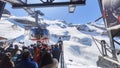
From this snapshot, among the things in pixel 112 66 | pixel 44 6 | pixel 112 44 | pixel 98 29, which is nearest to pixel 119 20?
pixel 112 66

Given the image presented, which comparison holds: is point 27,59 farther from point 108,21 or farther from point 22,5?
point 22,5

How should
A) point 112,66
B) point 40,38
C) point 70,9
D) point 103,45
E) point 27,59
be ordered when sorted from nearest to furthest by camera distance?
1. point 27,59
2. point 112,66
3. point 103,45
4. point 70,9
5. point 40,38

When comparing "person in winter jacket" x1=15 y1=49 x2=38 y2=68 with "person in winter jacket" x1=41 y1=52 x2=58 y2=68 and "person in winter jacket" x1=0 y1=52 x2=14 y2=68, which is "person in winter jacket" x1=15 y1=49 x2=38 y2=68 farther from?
"person in winter jacket" x1=0 y1=52 x2=14 y2=68

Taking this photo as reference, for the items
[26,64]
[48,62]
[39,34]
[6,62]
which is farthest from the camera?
[39,34]

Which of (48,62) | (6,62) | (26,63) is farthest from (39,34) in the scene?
(26,63)

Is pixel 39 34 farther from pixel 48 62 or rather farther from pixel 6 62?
pixel 48 62

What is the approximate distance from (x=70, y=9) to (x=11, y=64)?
32.9 feet

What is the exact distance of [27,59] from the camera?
7.40 metres

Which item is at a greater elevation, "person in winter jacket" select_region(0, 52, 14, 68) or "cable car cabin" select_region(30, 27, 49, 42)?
"person in winter jacket" select_region(0, 52, 14, 68)

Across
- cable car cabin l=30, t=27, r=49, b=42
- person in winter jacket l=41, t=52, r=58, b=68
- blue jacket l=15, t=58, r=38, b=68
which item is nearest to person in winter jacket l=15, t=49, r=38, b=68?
blue jacket l=15, t=58, r=38, b=68

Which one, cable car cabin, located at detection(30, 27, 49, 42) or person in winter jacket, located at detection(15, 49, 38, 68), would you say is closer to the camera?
person in winter jacket, located at detection(15, 49, 38, 68)

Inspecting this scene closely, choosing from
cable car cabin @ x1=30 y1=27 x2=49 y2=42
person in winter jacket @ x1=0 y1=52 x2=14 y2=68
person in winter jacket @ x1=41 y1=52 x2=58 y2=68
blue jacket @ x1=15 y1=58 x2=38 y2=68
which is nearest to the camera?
blue jacket @ x1=15 y1=58 x2=38 y2=68

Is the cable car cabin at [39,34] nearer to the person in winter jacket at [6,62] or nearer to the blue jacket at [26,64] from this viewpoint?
the person in winter jacket at [6,62]

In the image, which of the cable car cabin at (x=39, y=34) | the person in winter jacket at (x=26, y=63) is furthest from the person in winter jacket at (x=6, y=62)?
the cable car cabin at (x=39, y=34)
